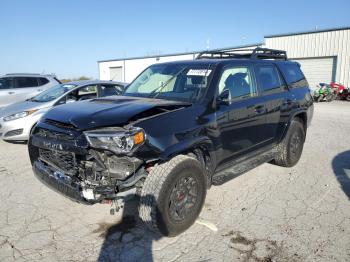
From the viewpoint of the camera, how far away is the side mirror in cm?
402

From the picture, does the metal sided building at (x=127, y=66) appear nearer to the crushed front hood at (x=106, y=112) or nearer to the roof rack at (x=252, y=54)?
the roof rack at (x=252, y=54)

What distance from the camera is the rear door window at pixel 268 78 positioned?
5023 millimetres

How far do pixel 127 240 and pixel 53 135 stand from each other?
1429mm

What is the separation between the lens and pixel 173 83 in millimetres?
4492

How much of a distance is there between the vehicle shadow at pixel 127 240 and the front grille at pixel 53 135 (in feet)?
2.99

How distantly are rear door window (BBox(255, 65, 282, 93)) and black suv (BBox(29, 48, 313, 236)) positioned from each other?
29 mm

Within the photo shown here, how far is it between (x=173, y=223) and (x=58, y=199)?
6.52 feet

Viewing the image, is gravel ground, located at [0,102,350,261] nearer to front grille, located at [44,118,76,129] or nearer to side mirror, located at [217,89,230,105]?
front grille, located at [44,118,76,129]

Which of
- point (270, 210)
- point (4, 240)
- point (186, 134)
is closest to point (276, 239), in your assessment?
point (270, 210)

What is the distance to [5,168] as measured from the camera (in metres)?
6.04

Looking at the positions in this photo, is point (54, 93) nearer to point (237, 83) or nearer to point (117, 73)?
point (237, 83)

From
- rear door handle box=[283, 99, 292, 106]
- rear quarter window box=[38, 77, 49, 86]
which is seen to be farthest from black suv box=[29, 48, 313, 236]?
rear quarter window box=[38, 77, 49, 86]

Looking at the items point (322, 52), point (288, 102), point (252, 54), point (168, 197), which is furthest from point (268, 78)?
point (322, 52)

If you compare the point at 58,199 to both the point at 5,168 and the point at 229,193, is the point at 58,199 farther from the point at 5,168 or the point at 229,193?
the point at 229,193
